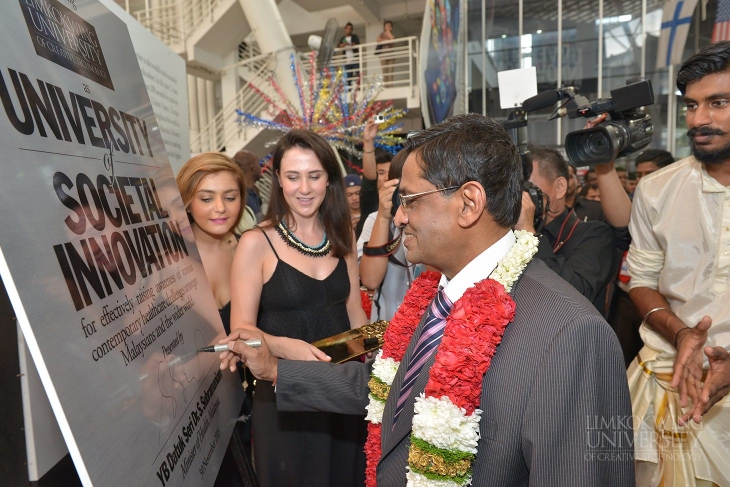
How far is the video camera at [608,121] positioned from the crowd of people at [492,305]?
158 mm

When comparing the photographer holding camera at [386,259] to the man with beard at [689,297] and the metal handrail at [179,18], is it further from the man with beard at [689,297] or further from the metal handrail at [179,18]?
the metal handrail at [179,18]

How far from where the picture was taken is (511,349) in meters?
1.15

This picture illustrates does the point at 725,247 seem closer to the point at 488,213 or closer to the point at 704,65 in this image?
the point at 704,65

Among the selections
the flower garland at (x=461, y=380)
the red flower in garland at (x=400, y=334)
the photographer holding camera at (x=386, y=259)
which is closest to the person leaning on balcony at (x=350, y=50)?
the photographer holding camera at (x=386, y=259)

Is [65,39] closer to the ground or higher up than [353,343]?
higher up

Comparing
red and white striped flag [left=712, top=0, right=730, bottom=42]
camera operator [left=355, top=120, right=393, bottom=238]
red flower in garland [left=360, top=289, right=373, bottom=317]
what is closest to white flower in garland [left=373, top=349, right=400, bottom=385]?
red flower in garland [left=360, top=289, right=373, bottom=317]

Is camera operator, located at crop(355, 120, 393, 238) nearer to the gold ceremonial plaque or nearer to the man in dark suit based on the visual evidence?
the gold ceremonial plaque

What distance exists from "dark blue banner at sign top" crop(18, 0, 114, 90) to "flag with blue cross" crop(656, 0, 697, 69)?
7957 mm

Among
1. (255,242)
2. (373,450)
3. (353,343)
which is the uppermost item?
(255,242)

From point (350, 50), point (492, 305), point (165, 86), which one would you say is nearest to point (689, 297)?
point (492, 305)

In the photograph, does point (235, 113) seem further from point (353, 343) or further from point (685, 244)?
point (685, 244)

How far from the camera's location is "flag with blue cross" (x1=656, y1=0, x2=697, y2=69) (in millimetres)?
7074

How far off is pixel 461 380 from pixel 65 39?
3.89 ft

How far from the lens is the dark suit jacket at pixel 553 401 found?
1.03 metres
